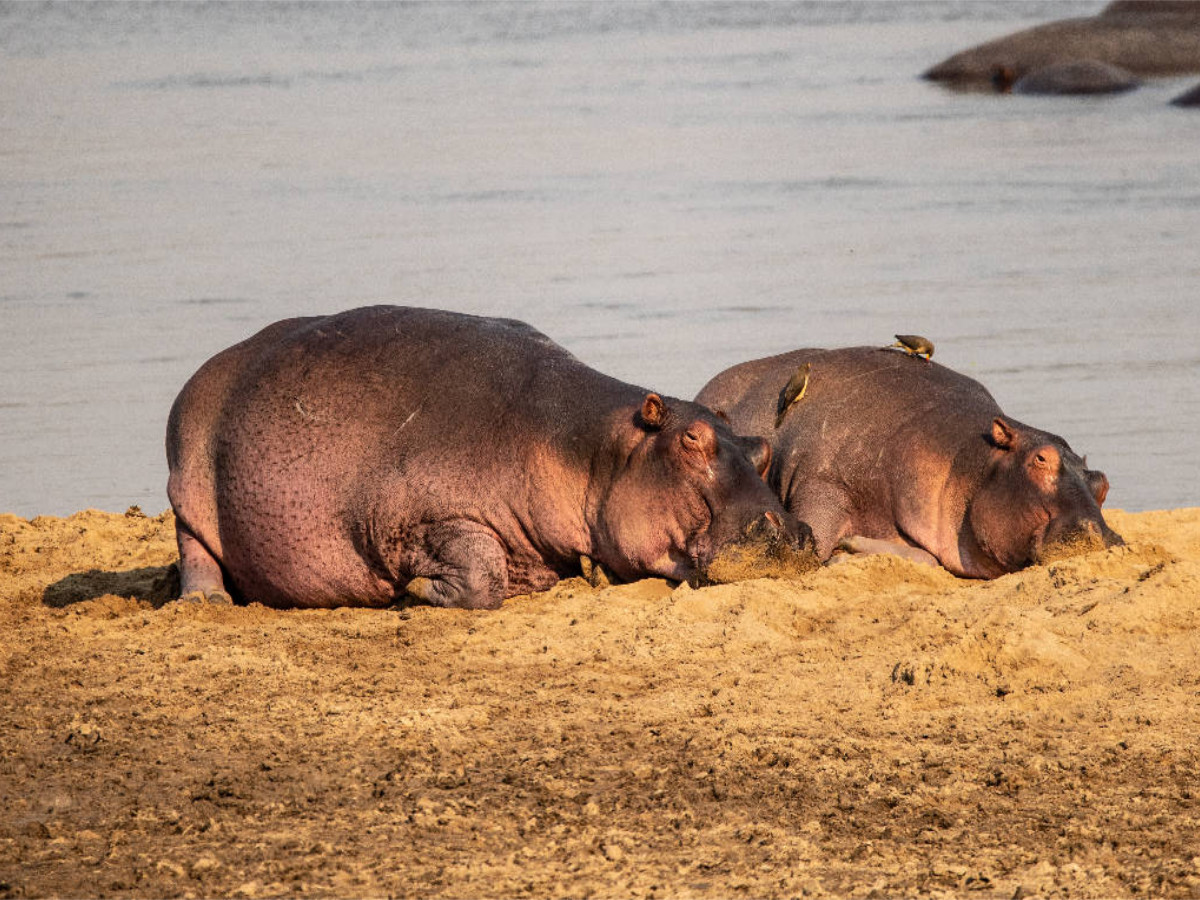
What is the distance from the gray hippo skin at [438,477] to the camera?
651cm

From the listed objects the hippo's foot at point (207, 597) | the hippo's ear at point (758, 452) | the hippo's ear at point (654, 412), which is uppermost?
the hippo's ear at point (654, 412)

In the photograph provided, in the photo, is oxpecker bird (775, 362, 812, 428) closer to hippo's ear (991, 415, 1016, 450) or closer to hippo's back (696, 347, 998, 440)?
hippo's back (696, 347, 998, 440)

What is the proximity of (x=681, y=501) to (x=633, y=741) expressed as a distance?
1473 mm

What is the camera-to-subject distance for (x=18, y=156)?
19.8m

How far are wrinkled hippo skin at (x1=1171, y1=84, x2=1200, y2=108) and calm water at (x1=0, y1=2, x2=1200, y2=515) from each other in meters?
0.64

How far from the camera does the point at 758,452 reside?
22.2 ft

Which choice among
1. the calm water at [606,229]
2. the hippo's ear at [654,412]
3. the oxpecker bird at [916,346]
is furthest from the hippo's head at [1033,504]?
the calm water at [606,229]

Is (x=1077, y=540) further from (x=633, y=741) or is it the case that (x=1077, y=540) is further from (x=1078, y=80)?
(x=1078, y=80)

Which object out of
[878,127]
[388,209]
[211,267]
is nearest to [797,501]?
[211,267]

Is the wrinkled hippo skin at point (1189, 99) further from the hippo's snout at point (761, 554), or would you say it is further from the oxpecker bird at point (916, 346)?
the hippo's snout at point (761, 554)

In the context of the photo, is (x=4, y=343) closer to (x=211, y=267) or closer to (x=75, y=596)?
(x=211, y=267)

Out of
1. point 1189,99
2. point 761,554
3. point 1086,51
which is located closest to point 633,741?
point 761,554

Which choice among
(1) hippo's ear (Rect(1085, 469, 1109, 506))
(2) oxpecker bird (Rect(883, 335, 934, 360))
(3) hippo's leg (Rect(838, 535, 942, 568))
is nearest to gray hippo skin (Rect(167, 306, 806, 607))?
(3) hippo's leg (Rect(838, 535, 942, 568))

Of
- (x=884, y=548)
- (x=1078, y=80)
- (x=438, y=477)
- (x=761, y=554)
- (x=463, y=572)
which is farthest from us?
(x=1078, y=80)
